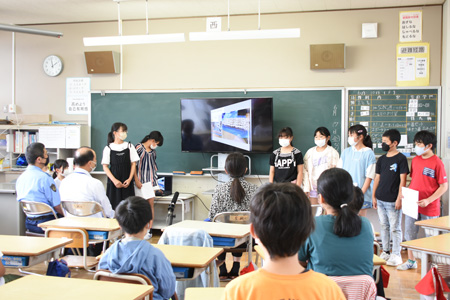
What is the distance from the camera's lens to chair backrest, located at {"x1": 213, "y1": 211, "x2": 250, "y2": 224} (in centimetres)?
358

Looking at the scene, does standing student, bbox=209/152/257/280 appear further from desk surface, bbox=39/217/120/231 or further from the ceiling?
the ceiling

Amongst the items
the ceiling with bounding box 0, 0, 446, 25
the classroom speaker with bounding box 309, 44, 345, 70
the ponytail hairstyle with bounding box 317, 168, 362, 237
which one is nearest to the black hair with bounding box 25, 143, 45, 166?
the ceiling with bounding box 0, 0, 446, 25

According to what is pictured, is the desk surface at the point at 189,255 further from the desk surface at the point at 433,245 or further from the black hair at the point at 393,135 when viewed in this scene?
the black hair at the point at 393,135

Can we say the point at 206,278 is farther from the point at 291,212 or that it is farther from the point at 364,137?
the point at 364,137

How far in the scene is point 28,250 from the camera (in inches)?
102

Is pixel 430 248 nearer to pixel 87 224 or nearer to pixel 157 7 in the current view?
pixel 87 224

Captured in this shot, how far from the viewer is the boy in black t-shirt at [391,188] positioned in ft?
14.9

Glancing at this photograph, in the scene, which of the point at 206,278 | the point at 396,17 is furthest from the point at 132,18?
the point at 206,278

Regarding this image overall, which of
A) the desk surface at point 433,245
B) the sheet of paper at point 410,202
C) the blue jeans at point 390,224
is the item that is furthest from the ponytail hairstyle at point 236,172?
the blue jeans at point 390,224

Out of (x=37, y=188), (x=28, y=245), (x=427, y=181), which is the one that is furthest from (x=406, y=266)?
(x=37, y=188)

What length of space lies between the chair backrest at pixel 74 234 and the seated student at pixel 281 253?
227 centimetres

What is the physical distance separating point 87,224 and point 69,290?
5.20 feet

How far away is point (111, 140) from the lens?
215 inches

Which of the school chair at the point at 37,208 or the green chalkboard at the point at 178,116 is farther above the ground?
the green chalkboard at the point at 178,116
